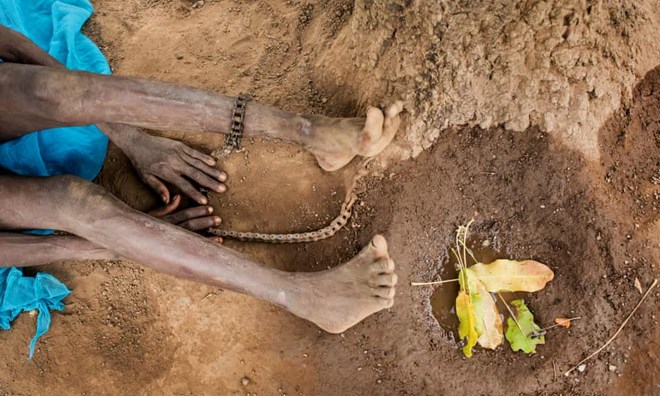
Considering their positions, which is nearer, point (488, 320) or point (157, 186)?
point (488, 320)

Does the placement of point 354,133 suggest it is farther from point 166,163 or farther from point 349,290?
point 166,163

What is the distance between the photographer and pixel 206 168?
7.87ft

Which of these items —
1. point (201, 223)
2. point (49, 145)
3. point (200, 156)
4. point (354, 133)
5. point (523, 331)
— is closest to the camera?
point (354, 133)

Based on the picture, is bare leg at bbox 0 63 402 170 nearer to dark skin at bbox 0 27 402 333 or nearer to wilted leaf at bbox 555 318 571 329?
dark skin at bbox 0 27 402 333

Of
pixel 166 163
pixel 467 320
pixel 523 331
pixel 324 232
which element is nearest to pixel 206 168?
pixel 166 163

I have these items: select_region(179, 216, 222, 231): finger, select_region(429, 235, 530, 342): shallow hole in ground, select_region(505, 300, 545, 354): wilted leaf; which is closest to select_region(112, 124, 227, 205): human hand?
select_region(179, 216, 222, 231): finger

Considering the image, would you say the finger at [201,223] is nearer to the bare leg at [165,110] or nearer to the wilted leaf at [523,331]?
the bare leg at [165,110]

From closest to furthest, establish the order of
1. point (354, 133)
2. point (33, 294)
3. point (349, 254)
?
point (354, 133) < point (349, 254) < point (33, 294)

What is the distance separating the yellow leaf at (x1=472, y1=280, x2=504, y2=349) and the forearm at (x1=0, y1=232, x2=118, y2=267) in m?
1.37

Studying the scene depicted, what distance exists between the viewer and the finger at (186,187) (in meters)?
2.40

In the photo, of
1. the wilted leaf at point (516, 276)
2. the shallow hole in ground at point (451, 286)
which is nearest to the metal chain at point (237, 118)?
the shallow hole in ground at point (451, 286)

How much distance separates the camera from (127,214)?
1.97 m

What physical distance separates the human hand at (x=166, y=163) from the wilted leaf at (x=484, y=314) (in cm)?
108

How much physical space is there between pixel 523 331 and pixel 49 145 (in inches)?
88.8
